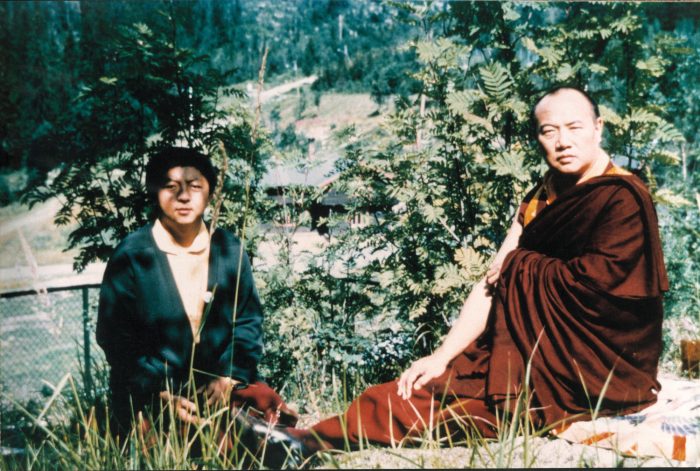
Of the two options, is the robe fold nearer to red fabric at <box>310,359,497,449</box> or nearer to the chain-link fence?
red fabric at <box>310,359,497,449</box>

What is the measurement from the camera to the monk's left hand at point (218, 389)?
2139 mm

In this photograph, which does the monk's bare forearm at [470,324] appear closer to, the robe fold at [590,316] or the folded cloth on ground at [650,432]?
the robe fold at [590,316]

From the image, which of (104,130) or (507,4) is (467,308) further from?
(104,130)

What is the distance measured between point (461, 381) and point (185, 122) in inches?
79.3

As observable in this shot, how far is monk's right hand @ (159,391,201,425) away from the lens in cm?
201

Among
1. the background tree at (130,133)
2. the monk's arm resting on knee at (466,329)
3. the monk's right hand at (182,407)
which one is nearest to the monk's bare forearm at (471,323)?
the monk's arm resting on knee at (466,329)

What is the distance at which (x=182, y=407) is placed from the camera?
2072 mm

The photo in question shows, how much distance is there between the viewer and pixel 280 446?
6.63 ft

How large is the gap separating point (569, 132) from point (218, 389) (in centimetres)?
193

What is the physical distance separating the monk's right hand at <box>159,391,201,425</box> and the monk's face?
6.25 feet

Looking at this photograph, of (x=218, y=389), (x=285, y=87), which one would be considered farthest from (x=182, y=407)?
(x=285, y=87)

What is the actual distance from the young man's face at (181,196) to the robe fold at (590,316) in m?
1.43

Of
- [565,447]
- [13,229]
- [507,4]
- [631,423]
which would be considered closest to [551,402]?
[565,447]

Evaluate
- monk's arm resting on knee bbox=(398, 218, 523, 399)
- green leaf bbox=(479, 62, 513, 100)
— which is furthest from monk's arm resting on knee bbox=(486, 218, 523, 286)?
green leaf bbox=(479, 62, 513, 100)
